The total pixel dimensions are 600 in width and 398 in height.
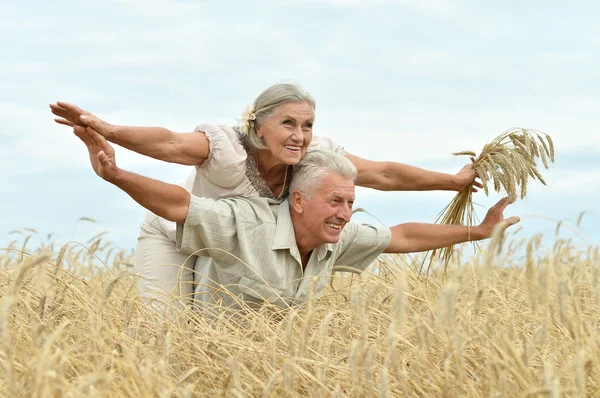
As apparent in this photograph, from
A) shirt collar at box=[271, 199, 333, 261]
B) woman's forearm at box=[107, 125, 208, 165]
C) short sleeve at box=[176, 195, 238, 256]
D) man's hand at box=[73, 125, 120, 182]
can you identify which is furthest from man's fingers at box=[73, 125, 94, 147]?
shirt collar at box=[271, 199, 333, 261]

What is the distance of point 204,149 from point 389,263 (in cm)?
181

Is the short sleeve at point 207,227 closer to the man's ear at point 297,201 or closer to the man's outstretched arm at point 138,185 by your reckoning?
the man's outstretched arm at point 138,185

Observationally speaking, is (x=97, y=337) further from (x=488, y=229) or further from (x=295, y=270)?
(x=488, y=229)

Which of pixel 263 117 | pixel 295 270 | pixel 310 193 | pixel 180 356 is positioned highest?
pixel 263 117

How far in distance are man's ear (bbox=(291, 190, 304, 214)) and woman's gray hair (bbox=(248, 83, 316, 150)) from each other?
35cm

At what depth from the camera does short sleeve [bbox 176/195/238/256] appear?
3.63 m

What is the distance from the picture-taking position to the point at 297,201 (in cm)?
386

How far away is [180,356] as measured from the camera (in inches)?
125

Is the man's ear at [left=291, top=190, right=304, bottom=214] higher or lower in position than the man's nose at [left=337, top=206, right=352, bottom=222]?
higher

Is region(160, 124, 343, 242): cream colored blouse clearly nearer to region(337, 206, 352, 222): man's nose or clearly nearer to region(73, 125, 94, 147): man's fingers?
region(337, 206, 352, 222): man's nose

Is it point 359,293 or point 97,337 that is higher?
point 359,293

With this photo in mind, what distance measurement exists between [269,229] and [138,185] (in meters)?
0.76

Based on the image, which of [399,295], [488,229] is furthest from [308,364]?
[488,229]

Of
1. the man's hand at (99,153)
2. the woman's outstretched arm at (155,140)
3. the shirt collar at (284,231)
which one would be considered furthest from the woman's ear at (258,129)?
the man's hand at (99,153)
